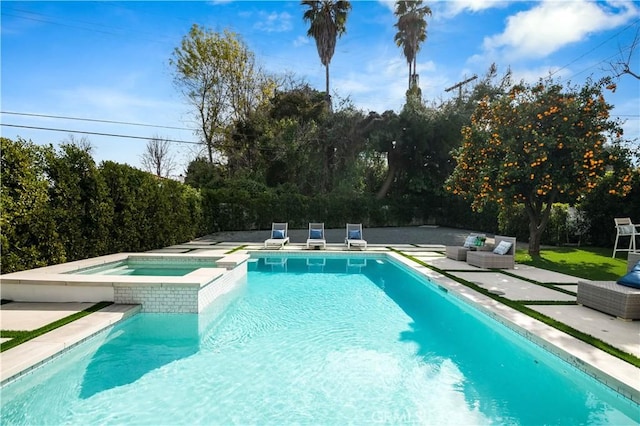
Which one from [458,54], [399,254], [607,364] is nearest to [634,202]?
[399,254]

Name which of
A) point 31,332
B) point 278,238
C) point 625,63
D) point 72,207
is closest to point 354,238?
point 278,238

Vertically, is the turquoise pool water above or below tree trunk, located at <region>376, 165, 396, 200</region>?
below

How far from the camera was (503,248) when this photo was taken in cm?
956

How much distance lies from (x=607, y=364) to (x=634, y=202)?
12.5 metres

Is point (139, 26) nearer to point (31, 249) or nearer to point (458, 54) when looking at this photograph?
point (31, 249)

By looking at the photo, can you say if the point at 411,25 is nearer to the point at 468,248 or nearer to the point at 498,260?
the point at 468,248

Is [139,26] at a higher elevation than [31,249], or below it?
higher

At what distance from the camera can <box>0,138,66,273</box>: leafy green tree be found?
6.88 m

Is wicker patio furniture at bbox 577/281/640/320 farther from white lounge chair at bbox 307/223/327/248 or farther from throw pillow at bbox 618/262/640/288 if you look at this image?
white lounge chair at bbox 307/223/327/248

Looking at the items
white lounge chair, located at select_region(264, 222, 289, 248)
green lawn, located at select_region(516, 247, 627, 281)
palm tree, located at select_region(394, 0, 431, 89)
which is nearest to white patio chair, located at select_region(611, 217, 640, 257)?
green lawn, located at select_region(516, 247, 627, 281)

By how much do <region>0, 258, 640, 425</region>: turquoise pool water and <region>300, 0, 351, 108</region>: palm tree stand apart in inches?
876

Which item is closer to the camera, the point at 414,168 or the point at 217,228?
the point at 217,228

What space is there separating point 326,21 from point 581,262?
2291 centimetres

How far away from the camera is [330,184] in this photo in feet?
79.0
